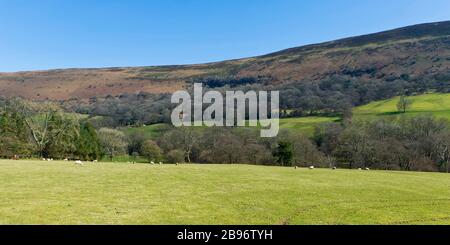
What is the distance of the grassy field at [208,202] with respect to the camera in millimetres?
18672

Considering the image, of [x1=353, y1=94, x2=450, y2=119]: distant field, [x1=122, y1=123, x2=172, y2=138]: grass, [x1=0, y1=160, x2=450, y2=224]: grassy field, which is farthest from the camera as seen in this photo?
[x1=122, y1=123, x2=172, y2=138]: grass

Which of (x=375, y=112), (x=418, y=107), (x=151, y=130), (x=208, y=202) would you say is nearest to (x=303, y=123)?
(x=375, y=112)

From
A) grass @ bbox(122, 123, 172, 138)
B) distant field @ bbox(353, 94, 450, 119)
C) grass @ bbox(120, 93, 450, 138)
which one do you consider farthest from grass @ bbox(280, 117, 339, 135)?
grass @ bbox(122, 123, 172, 138)

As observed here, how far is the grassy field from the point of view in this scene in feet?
61.3

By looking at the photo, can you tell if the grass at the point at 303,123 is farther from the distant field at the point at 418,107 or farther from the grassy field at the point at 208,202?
the grassy field at the point at 208,202

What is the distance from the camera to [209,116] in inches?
5822

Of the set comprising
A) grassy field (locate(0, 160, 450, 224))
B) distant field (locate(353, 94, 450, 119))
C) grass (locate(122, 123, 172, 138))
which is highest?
distant field (locate(353, 94, 450, 119))

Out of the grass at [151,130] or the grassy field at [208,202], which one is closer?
the grassy field at [208,202]

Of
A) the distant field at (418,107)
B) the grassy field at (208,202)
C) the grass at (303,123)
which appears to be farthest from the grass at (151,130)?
the grassy field at (208,202)

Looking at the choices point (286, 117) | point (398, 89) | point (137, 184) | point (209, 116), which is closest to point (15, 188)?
point (137, 184)

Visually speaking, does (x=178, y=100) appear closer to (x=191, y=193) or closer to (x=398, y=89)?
(x=398, y=89)

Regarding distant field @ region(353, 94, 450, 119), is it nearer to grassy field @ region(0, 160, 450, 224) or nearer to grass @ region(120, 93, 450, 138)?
grass @ region(120, 93, 450, 138)

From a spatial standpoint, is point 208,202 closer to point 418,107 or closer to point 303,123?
point 303,123
